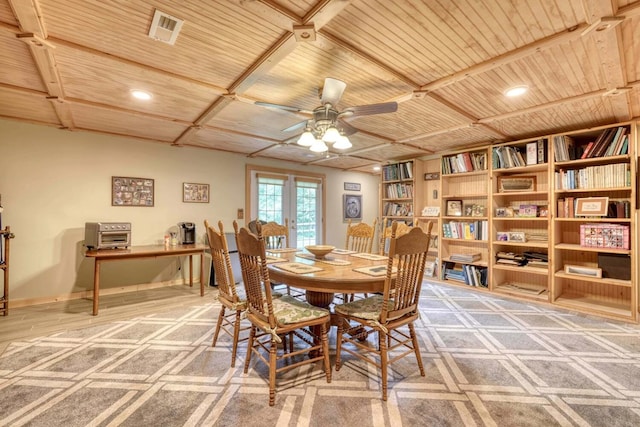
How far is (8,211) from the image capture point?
134 inches

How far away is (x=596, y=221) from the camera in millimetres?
3348

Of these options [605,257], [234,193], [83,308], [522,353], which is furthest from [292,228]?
[605,257]

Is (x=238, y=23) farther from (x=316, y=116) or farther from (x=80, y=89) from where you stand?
(x=80, y=89)

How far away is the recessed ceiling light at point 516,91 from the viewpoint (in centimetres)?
243

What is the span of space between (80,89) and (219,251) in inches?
75.5

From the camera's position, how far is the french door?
17.8ft

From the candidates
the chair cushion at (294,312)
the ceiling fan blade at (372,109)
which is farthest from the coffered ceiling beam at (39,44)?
the chair cushion at (294,312)

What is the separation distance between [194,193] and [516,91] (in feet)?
14.5

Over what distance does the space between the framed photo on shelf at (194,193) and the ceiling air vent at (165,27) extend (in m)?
3.10

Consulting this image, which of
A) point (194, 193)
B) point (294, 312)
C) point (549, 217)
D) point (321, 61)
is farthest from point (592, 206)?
point (194, 193)

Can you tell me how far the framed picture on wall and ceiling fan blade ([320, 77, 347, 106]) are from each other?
4.57 m

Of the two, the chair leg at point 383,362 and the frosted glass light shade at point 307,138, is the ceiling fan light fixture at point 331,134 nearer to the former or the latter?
the frosted glass light shade at point 307,138

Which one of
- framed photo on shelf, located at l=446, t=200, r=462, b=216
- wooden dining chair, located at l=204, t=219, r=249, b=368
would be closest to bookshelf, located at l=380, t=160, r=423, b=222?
framed photo on shelf, located at l=446, t=200, r=462, b=216

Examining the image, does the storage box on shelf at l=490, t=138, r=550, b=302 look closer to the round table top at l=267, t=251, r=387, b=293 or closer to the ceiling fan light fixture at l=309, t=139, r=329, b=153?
the ceiling fan light fixture at l=309, t=139, r=329, b=153
